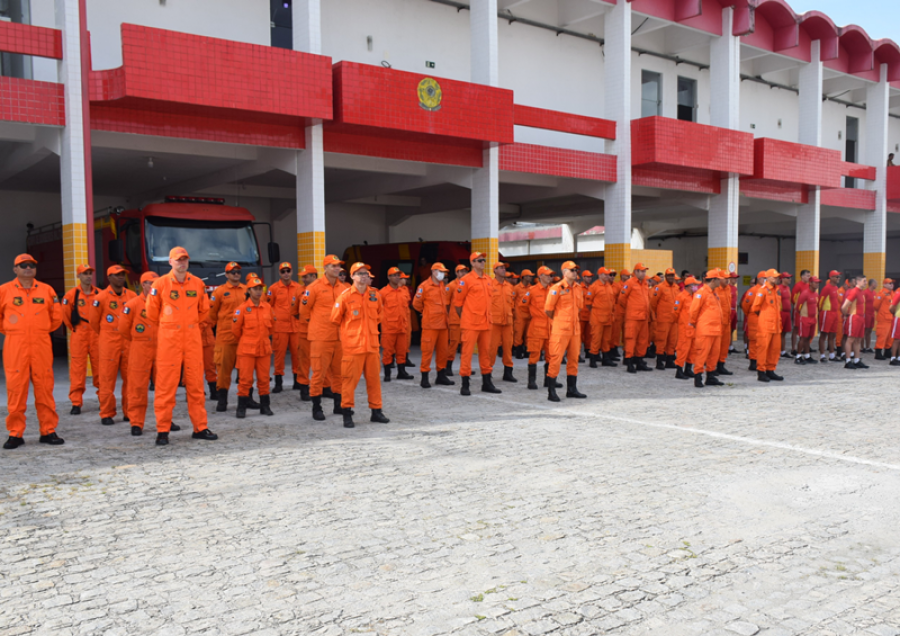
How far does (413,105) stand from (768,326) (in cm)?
735

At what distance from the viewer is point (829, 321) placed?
15.3 metres

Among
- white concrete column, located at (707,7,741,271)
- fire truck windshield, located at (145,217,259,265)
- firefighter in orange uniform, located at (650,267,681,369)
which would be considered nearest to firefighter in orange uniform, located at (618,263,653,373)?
firefighter in orange uniform, located at (650,267,681,369)

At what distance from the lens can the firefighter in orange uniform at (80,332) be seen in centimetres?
883

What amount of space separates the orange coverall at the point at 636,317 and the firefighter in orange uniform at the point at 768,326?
6.51 feet

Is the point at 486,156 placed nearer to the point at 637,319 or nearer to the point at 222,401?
the point at 637,319

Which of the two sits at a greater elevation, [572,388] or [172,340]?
[172,340]

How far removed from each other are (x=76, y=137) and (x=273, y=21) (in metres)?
5.95

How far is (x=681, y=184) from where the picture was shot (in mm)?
19312

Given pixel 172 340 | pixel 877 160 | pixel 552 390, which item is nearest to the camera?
pixel 172 340

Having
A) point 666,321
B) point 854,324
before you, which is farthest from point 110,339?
point 854,324

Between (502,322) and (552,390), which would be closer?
(552,390)

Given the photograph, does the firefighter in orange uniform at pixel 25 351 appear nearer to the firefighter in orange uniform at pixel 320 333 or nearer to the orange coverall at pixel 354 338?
the firefighter in orange uniform at pixel 320 333

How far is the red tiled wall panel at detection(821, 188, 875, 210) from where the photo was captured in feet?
77.5

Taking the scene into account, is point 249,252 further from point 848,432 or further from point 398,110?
point 848,432
